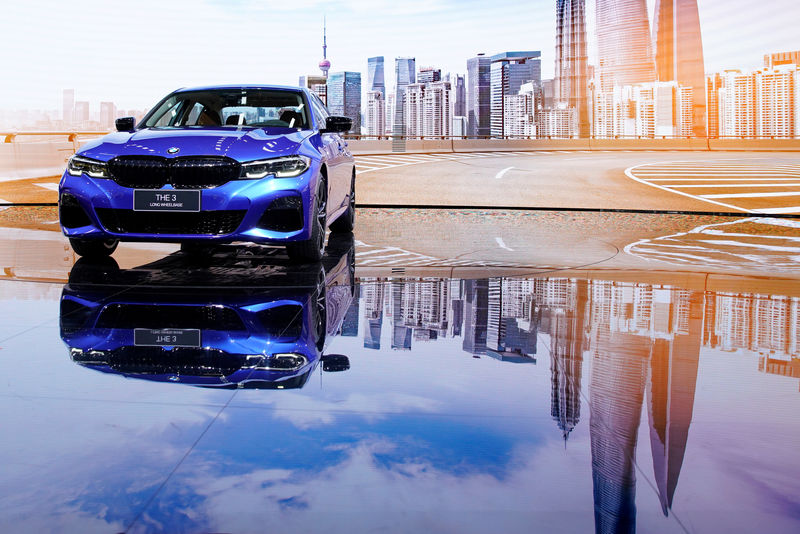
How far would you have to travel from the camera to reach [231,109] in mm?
7699

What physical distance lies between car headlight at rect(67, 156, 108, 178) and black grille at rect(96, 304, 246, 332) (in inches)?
59.1

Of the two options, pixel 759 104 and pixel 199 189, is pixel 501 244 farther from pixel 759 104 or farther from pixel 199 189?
pixel 759 104

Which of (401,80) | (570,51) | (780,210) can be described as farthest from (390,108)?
(780,210)

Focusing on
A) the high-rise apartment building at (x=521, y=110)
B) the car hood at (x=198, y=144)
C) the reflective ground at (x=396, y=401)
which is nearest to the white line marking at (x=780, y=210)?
the reflective ground at (x=396, y=401)

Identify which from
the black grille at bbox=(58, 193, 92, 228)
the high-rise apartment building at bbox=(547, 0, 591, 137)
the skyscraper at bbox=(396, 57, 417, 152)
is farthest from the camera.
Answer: the high-rise apartment building at bbox=(547, 0, 591, 137)

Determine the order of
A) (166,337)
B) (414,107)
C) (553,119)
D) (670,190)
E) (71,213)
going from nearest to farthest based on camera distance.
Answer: (166,337) < (71,213) < (670,190) < (553,119) < (414,107)

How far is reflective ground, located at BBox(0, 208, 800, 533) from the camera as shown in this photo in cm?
224

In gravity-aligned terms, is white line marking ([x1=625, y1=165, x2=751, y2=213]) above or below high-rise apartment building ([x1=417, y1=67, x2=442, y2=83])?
below

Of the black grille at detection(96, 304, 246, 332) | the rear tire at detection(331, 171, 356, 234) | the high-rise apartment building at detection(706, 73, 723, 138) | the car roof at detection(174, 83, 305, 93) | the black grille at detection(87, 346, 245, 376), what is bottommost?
the black grille at detection(87, 346, 245, 376)

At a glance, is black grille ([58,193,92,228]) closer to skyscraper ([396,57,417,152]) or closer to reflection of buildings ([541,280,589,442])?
reflection of buildings ([541,280,589,442])

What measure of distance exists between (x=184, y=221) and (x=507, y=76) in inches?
3508

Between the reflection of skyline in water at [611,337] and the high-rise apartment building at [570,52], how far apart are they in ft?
227

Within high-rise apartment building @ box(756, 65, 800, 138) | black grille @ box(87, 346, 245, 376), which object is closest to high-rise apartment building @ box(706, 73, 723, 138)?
high-rise apartment building @ box(756, 65, 800, 138)

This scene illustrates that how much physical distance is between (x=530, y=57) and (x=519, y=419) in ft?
334
